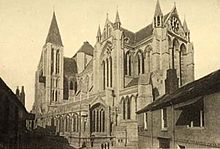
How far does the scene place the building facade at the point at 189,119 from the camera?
8953mm

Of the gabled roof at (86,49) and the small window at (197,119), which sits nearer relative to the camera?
the small window at (197,119)

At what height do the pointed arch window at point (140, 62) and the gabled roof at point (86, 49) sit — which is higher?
the gabled roof at point (86, 49)

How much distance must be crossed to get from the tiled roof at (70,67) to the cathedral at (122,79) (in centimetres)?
764

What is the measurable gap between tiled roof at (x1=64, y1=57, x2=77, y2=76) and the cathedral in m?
7.64

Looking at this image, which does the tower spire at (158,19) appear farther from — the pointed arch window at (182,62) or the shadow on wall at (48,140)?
the shadow on wall at (48,140)

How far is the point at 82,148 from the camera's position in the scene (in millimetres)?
26188

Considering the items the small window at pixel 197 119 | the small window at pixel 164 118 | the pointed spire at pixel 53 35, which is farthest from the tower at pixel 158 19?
the small window at pixel 197 119

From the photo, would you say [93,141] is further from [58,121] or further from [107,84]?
[107,84]

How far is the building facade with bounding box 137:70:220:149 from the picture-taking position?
8.95 m

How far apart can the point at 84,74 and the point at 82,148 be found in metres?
23.5

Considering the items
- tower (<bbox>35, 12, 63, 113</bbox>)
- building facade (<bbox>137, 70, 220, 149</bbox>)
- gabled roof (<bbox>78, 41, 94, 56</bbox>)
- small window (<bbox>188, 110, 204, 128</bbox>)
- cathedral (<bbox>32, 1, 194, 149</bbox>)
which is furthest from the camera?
gabled roof (<bbox>78, 41, 94, 56</bbox>)

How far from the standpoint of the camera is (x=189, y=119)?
11.1 m

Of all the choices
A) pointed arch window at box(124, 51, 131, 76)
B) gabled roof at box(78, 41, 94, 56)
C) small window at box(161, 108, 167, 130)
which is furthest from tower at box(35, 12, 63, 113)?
small window at box(161, 108, 167, 130)

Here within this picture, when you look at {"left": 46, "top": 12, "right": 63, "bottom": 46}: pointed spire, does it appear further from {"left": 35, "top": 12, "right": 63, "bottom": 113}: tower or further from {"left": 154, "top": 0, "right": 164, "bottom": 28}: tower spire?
{"left": 154, "top": 0, "right": 164, "bottom": 28}: tower spire
